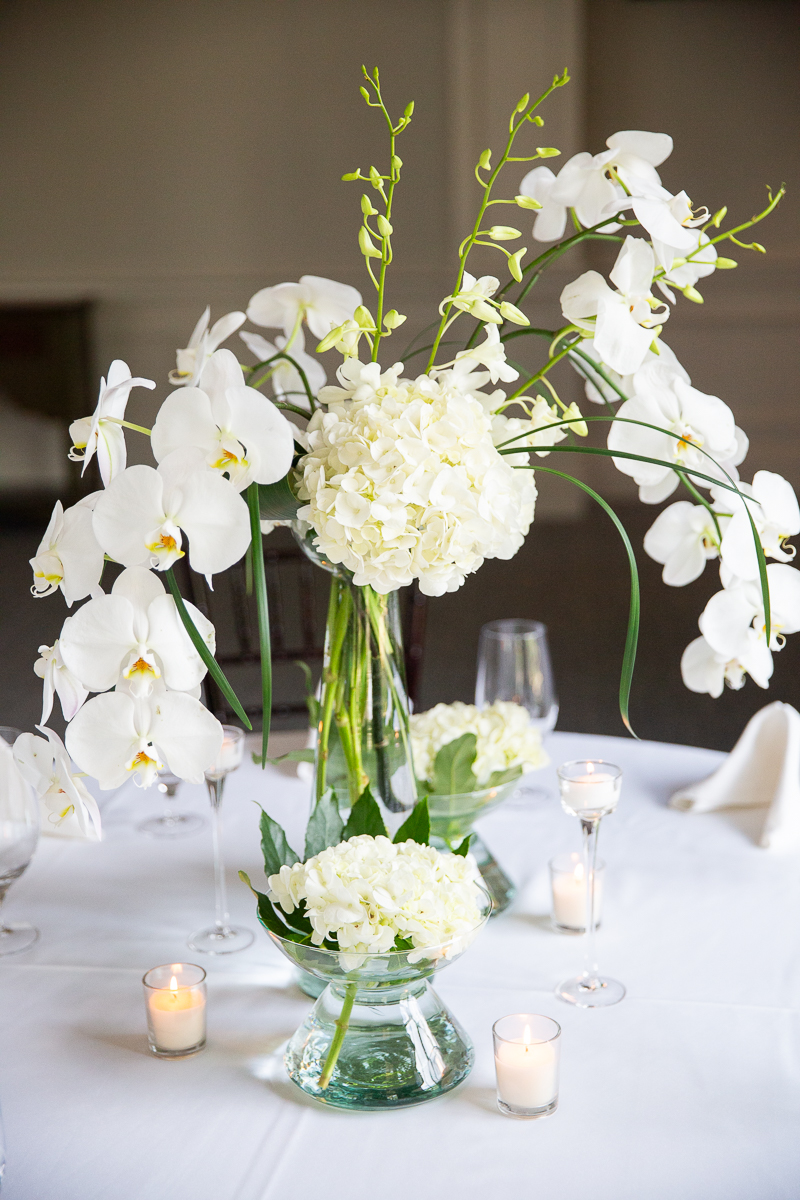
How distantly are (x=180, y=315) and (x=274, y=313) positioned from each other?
517 centimetres

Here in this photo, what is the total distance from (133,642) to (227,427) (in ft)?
0.50

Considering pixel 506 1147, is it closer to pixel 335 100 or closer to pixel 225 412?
pixel 225 412

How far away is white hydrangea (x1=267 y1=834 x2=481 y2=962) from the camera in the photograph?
2.61ft

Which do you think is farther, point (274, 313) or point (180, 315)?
point (180, 315)

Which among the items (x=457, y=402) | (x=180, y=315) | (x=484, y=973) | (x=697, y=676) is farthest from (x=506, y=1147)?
(x=180, y=315)

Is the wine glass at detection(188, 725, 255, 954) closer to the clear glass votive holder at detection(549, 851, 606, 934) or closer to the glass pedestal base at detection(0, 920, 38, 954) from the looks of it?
the glass pedestal base at detection(0, 920, 38, 954)

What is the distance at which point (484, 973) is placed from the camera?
3.43ft

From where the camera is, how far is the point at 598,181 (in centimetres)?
97

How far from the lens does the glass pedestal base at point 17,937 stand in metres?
1.10

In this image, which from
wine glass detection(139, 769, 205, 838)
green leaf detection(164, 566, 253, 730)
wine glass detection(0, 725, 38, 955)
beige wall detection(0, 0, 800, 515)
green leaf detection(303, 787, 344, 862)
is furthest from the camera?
beige wall detection(0, 0, 800, 515)

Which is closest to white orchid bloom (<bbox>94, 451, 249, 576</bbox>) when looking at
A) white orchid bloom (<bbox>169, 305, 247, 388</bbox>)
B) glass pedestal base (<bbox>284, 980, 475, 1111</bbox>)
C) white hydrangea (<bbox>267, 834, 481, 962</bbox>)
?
white orchid bloom (<bbox>169, 305, 247, 388</bbox>)

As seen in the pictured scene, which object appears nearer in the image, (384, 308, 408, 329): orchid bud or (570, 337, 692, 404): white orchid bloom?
(384, 308, 408, 329): orchid bud

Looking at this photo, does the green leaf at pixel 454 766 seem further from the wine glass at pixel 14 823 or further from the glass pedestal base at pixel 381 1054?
the wine glass at pixel 14 823

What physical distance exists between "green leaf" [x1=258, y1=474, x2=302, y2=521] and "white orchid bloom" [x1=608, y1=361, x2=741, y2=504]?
24 cm
